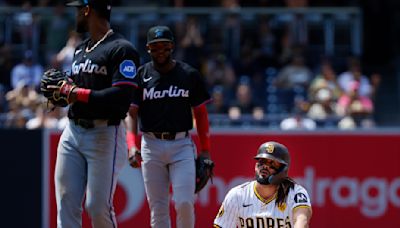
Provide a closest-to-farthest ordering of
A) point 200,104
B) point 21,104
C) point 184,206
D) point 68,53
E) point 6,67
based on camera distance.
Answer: point 184,206, point 200,104, point 21,104, point 68,53, point 6,67

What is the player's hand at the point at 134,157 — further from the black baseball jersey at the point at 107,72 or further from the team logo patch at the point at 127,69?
the team logo patch at the point at 127,69

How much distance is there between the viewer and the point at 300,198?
21.6 ft

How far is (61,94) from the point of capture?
21.5 ft

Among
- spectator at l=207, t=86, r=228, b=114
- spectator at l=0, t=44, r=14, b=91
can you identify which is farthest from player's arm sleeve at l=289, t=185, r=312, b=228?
spectator at l=0, t=44, r=14, b=91

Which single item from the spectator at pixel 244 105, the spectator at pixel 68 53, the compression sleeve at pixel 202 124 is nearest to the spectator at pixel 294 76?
the spectator at pixel 244 105

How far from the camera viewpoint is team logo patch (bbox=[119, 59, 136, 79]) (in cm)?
664

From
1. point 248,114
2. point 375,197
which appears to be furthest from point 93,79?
point 248,114

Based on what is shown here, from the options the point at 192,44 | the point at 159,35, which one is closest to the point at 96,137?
the point at 159,35

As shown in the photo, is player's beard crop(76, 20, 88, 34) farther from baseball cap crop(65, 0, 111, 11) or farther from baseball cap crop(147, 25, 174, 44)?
baseball cap crop(147, 25, 174, 44)

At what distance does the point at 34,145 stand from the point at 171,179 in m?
3.62

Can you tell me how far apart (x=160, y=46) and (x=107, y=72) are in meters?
1.49

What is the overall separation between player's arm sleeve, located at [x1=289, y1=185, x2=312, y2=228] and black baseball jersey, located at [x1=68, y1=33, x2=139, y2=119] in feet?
4.59

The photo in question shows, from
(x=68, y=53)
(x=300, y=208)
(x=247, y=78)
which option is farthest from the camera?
(x=247, y=78)

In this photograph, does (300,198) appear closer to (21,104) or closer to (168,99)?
(168,99)
